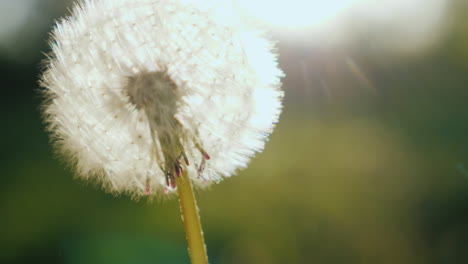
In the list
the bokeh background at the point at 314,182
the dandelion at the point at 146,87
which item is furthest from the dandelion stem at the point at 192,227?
the bokeh background at the point at 314,182

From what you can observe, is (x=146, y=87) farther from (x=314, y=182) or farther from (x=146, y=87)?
(x=314, y=182)

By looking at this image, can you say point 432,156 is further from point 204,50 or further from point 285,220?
point 204,50

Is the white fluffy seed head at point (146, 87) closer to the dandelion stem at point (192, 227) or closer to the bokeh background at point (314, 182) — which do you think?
the dandelion stem at point (192, 227)

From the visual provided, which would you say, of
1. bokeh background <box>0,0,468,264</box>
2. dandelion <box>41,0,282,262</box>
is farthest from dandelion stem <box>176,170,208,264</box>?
bokeh background <box>0,0,468,264</box>

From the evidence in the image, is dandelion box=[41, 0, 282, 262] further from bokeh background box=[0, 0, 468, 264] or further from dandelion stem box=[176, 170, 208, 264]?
bokeh background box=[0, 0, 468, 264]

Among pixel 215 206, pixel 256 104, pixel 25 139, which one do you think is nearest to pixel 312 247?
pixel 215 206
